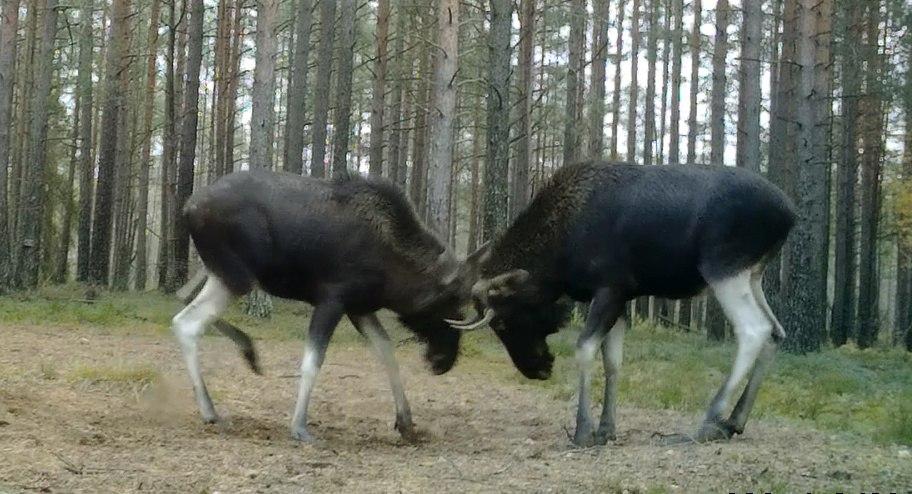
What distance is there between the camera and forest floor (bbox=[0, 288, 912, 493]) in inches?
217

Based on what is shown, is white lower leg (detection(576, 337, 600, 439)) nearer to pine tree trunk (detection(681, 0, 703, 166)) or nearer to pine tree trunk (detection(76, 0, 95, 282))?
pine tree trunk (detection(76, 0, 95, 282))

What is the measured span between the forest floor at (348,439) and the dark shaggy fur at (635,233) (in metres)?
1.32

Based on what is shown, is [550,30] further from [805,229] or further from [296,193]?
[296,193]

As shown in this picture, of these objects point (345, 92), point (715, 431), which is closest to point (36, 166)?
point (345, 92)

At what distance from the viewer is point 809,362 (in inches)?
612

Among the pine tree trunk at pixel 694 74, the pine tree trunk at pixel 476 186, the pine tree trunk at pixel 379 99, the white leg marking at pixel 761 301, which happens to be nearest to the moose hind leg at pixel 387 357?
the white leg marking at pixel 761 301

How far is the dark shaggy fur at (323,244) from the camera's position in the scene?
8047 mm

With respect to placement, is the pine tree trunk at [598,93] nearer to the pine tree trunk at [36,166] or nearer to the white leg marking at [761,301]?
the pine tree trunk at [36,166]

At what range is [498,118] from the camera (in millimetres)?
18250

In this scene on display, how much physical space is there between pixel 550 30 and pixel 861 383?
66.2 feet

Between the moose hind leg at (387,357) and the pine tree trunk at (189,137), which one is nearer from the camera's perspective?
the moose hind leg at (387,357)

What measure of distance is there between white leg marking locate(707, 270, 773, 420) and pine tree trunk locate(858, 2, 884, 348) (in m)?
22.3

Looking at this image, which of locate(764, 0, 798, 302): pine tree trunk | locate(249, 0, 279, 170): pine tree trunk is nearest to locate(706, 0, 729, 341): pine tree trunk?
locate(764, 0, 798, 302): pine tree trunk

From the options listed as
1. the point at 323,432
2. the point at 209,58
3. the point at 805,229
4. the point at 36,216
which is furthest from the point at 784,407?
the point at 209,58
